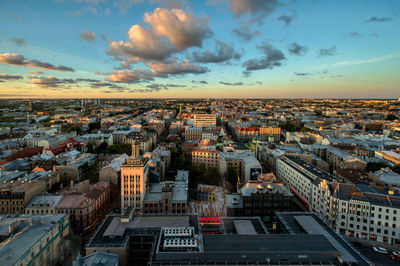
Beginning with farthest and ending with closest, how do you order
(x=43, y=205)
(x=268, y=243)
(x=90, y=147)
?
(x=90, y=147) < (x=43, y=205) < (x=268, y=243)

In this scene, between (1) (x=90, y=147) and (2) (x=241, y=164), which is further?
(1) (x=90, y=147)

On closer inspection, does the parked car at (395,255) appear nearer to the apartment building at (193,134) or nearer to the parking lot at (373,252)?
the parking lot at (373,252)

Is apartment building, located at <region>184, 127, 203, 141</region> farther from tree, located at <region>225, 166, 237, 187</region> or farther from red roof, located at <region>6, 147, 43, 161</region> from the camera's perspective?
red roof, located at <region>6, 147, 43, 161</region>

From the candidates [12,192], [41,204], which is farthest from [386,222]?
[12,192]

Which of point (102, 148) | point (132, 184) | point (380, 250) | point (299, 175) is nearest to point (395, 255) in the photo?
point (380, 250)

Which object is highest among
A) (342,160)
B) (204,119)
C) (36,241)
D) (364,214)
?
(204,119)

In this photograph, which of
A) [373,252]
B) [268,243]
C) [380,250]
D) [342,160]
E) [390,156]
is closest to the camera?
[268,243]

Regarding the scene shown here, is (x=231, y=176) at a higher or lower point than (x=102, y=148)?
lower

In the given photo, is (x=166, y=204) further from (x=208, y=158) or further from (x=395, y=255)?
(x=395, y=255)
